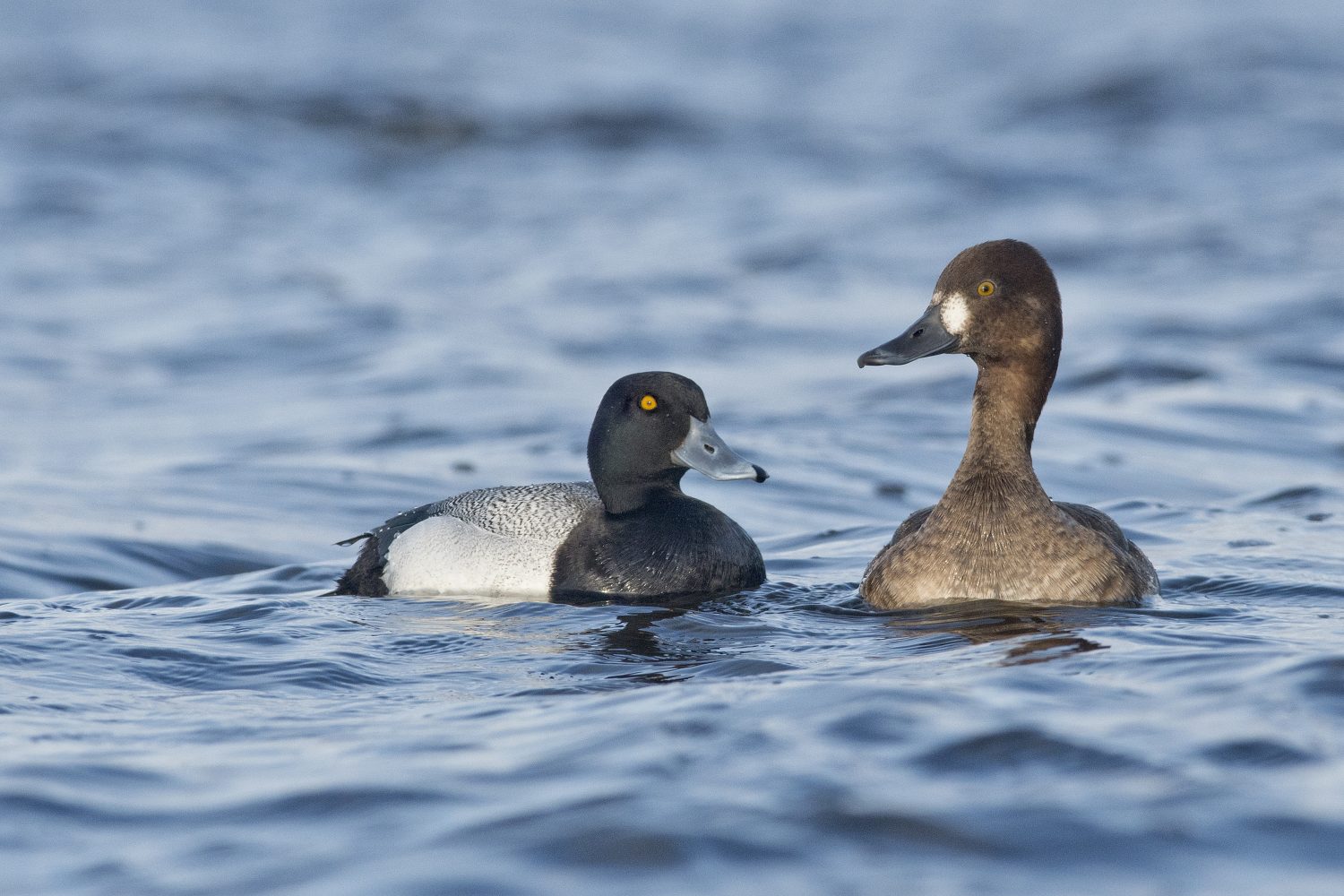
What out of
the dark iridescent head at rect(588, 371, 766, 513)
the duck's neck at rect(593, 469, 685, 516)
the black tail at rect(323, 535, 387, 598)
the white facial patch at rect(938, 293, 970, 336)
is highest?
the white facial patch at rect(938, 293, 970, 336)

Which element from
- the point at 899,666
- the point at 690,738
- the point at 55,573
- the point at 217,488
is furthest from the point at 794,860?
the point at 217,488

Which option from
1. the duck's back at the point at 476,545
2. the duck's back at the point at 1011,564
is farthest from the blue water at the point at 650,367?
the duck's back at the point at 476,545

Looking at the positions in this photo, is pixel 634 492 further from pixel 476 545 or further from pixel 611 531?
pixel 476 545

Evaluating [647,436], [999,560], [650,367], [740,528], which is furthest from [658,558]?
[650,367]

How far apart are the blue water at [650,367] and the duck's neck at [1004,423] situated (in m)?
0.71

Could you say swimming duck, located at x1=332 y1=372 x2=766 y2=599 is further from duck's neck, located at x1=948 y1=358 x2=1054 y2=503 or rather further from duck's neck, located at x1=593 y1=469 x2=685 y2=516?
duck's neck, located at x1=948 y1=358 x2=1054 y2=503

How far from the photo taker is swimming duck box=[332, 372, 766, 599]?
8062 mm

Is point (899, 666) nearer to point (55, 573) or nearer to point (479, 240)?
point (55, 573)

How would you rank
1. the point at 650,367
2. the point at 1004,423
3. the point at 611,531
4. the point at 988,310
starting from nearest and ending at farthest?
the point at 988,310 → the point at 1004,423 → the point at 611,531 → the point at 650,367

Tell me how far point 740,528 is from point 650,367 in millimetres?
7012

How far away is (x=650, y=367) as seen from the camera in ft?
50.0

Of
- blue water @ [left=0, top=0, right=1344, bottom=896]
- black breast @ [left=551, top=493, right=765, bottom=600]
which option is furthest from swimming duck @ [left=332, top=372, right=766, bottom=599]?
blue water @ [left=0, top=0, right=1344, bottom=896]

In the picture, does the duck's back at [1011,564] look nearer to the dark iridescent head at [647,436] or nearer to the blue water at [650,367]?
the blue water at [650,367]

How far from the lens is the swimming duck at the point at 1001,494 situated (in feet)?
24.1
